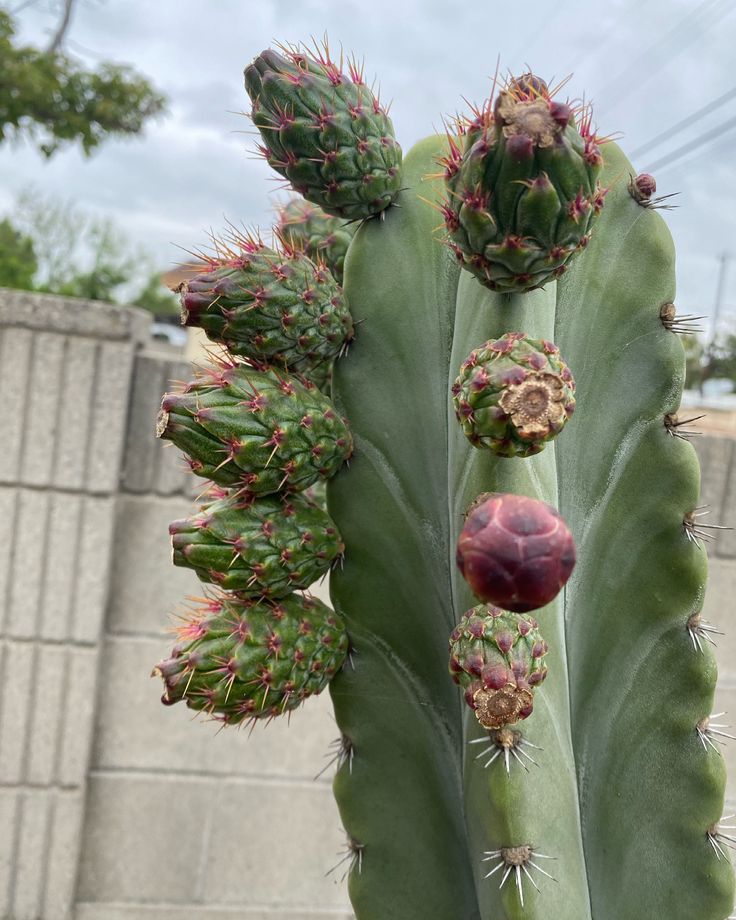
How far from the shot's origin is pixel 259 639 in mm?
975

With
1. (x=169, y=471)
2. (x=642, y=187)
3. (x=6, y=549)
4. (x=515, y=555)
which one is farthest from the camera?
(x=169, y=471)

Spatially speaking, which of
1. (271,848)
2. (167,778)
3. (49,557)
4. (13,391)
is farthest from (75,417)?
(271,848)

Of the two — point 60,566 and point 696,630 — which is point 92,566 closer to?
point 60,566

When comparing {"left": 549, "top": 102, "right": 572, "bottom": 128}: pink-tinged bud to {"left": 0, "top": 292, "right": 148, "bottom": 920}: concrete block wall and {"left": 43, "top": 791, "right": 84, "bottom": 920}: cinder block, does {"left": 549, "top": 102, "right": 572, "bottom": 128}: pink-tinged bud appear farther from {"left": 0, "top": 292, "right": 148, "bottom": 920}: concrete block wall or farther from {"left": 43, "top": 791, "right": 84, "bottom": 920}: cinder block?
{"left": 43, "top": 791, "right": 84, "bottom": 920}: cinder block

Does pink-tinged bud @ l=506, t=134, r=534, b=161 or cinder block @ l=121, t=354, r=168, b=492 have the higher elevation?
pink-tinged bud @ l=506, t=134, r=534, b=161

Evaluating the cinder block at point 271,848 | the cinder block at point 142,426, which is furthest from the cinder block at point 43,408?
the cinder block at point 271,848

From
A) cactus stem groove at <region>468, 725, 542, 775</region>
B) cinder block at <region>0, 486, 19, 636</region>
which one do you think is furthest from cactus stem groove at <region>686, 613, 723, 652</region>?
cinder block at <region>0, 486, 19, 636</region>

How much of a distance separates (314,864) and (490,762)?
95.1 inches

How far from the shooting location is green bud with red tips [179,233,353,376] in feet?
3.19

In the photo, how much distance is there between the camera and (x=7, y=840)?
108 inches

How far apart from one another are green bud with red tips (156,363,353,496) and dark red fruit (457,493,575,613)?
356 mm

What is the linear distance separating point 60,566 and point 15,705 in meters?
0.45

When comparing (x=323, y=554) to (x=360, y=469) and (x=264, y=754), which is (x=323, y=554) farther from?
(x=264, y=754)

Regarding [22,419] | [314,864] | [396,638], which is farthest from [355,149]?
[314,864]
